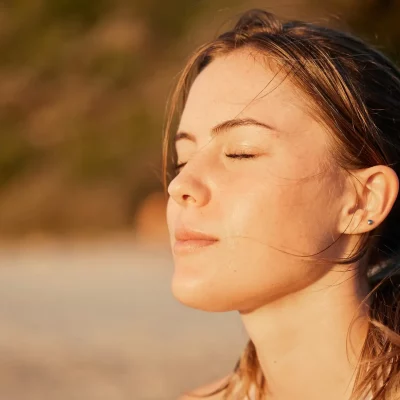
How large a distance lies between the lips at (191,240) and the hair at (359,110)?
1.52 ft

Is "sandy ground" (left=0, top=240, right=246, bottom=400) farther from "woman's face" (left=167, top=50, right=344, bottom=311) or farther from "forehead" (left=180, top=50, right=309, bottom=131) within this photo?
"forehead" (left=180, top=50, right=309, bottom=131)

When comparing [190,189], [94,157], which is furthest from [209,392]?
[94,157]

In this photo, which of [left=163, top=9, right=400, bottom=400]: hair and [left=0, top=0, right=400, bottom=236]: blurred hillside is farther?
[left=0, top=0, right=400, bottom=236]: blurred hillside

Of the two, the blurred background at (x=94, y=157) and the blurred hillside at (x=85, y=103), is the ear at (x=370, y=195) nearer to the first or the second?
the blurred background at (x=94, y=157)

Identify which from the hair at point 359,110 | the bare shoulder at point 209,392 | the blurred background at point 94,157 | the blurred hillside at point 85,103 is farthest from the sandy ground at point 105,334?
the blurred hillside at point 85,103

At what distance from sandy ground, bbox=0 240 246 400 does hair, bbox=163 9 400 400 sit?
221 cm

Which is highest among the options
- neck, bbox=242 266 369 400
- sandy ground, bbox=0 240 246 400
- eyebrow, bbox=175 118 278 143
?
sandy ground, bbox=0 240 246 400

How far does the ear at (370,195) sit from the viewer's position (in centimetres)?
237

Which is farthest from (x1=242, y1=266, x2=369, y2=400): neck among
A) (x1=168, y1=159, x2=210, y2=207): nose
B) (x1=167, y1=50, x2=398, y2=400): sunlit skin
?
(x1=168, y1=159, x2=210, y2=207): nose

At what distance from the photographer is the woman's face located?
7.32 feet

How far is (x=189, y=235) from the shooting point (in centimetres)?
229

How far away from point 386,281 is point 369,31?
8.80m

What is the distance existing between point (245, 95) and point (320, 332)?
795 millimetres

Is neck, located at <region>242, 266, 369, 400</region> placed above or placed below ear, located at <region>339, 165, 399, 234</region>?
below
